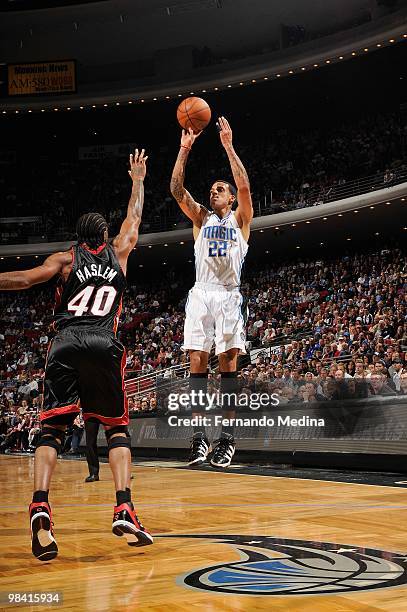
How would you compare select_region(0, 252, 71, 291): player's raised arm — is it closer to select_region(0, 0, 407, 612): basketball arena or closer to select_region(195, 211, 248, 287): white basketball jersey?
select_region(0, 0, 407, 612): basketball arena

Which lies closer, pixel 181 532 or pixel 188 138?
pixel 188 138

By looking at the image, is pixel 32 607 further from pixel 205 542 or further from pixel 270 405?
pixel 270 405

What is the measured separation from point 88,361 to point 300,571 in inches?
72.5

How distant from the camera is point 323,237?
2561 cm

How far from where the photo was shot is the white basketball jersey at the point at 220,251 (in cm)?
555

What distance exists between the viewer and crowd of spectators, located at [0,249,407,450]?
1175 cm

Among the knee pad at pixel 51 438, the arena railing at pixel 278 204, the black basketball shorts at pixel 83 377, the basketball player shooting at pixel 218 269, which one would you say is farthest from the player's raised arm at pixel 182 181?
the arena railing at pixel 278 204

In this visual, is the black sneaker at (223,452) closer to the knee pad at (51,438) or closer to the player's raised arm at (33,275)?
the knee pad at (51,438)

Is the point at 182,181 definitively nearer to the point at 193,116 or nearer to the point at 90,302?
the point at 193,116

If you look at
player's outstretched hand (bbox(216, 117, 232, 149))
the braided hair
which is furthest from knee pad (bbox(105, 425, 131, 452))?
player's outstretched hand (bbox(216, 117, 232, 149))

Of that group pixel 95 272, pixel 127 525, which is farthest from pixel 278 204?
pixel 127 525

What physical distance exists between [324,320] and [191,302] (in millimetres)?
13311

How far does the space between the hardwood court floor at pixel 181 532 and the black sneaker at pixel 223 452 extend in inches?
22.3

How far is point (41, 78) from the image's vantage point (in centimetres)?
2825
